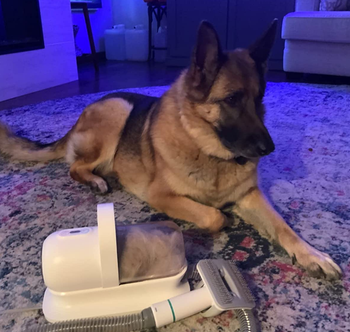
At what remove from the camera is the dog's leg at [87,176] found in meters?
1.70

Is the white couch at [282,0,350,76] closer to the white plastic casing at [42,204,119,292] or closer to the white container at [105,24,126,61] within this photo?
the white container at [105,24,126,61]

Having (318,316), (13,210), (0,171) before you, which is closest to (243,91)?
(318,316)

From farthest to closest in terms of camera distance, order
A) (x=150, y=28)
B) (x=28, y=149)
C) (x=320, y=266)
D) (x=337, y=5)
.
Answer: (x=150, y=28)
(x=337, y=5)
(x=28, y=149)
(x=320, y=266)

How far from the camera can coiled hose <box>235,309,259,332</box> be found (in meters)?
0.88

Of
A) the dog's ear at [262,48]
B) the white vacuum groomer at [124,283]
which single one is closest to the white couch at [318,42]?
the dog's ear at [262,48]

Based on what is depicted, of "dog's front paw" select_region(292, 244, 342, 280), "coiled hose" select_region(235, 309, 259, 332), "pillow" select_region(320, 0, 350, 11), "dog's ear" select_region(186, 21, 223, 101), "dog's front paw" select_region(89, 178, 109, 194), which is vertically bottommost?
"dog's front paw" select_region(89, 178, 109, 194)

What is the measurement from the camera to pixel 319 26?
12.1 ft

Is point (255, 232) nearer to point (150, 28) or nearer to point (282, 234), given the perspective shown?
point (282, 234)

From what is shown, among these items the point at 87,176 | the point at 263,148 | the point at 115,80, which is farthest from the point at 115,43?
the point at 263,148

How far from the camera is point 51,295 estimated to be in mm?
979

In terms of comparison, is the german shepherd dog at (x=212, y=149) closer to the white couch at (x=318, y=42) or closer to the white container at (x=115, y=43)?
the white couch at (x=318, y=42)

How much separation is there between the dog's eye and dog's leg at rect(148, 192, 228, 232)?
39 centimetres

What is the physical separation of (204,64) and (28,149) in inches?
45.8

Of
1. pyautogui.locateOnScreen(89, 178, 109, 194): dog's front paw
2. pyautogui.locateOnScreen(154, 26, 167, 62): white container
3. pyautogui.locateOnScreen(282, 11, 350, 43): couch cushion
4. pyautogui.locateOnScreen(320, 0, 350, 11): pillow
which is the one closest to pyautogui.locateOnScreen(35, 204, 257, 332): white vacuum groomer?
pyautogui.locateOnScreen(89, 178, 109, 194): dog's front paw
